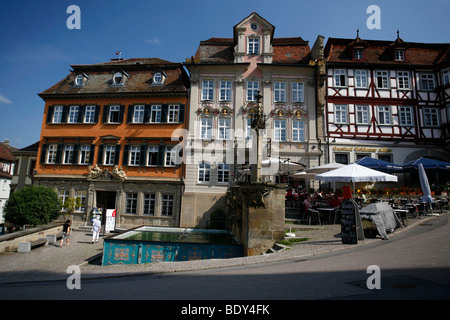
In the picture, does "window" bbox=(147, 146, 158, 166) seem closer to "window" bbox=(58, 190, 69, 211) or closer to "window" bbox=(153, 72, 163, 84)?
"window" bbox=(153, 72, 163, 84)

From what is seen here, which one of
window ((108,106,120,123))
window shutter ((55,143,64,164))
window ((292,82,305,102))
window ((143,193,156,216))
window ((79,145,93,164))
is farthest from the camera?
window ((108,106,120,123))

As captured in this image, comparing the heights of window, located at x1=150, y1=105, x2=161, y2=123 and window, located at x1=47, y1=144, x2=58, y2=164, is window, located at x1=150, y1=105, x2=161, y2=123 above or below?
above

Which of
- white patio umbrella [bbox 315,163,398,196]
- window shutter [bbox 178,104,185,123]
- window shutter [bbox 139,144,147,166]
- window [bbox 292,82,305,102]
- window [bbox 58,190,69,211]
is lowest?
window [bbox 58,190,69,211]

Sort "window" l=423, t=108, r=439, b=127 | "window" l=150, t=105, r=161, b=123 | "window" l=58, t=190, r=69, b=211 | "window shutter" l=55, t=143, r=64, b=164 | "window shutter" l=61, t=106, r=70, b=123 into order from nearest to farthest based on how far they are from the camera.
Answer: "window" l=423, t=108, r=439, b=127 → "window" l=58, t=190, r=69, b=211 → "window" l=150, t=105, r=161, b=123 → "window shutter" l=55, t=143, r=64, b=164 → "window shutter" l=61, t=106, r=70, b=123

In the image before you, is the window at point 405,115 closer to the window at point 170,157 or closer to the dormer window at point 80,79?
the window at point 170,157

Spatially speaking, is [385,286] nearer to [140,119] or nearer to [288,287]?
[288,287]

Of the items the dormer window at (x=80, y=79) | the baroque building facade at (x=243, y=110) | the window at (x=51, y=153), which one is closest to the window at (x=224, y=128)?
the baroque building facade at (x=243, y=110)

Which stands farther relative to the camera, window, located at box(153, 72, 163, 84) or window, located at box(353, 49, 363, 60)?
window, located at box(153, 72, 163, 84)

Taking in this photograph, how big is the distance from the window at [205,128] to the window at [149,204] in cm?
646

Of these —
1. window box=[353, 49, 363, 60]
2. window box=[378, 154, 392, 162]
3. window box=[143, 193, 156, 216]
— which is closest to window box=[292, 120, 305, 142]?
window box=[378, 154, 392, 162]

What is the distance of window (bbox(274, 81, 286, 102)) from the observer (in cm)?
2320

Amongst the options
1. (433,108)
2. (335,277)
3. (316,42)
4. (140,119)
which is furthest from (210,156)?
(433,108)

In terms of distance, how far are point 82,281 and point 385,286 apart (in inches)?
289

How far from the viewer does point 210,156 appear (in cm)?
2247
